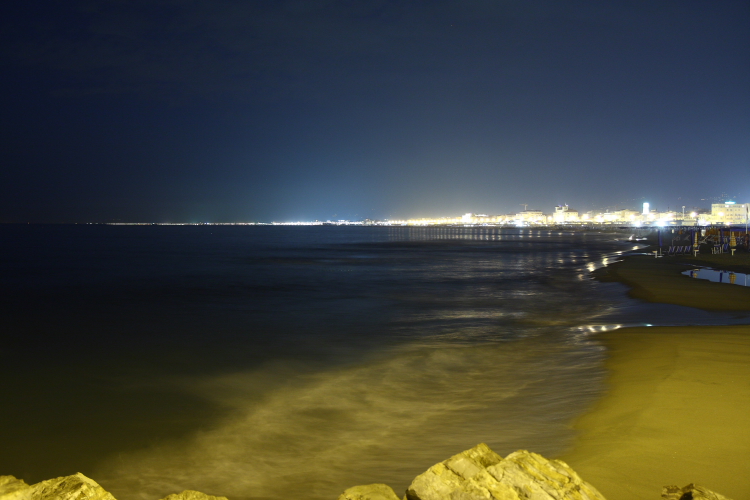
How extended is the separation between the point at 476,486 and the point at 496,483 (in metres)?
0.13

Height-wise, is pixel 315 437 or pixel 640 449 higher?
pixel 640 449

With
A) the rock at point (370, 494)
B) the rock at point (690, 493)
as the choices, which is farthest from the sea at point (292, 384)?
the rock at point (690, 493)

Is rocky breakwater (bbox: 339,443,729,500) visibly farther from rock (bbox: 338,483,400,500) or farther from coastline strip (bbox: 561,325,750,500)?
coastline strip (bbox: 561,325,750,500)

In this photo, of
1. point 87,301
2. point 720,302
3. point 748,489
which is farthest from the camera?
point 87,301

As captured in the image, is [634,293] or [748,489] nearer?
[748,489]

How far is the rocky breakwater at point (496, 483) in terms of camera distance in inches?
123

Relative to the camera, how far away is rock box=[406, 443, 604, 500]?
311cm

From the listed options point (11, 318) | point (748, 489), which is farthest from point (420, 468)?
point (11, 318)

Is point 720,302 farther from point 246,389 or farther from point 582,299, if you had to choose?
point 246,389

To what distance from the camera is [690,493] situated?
3.44 meters

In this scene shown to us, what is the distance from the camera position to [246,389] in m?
9.18

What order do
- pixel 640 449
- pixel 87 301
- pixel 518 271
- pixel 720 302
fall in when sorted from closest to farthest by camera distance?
pixel 640 449, pixel 720 302, pixel 87 301, pixel 518 271

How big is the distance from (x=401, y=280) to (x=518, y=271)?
26.7 ft

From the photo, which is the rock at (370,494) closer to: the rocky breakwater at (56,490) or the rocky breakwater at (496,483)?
the rocky breakwater at (496,483)
